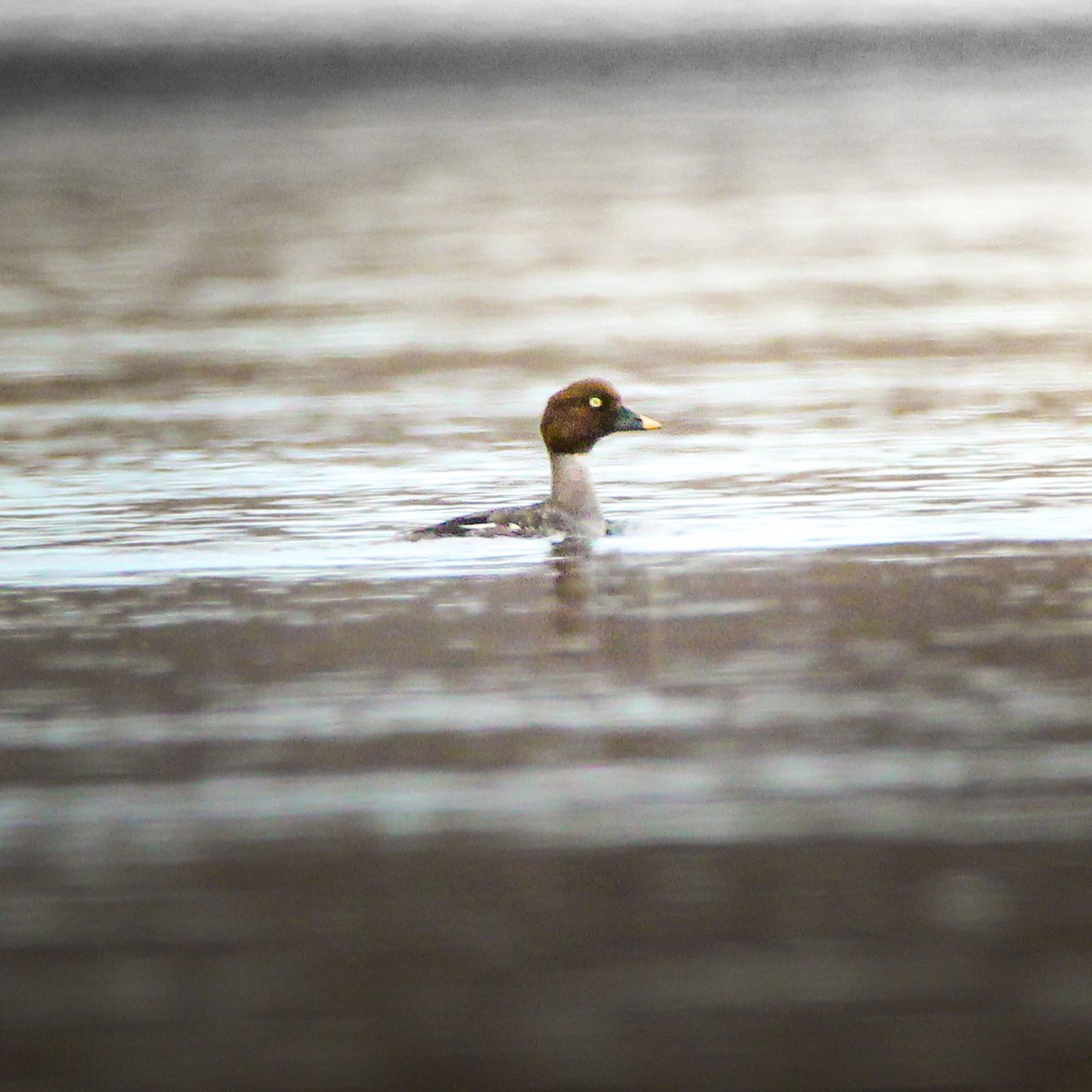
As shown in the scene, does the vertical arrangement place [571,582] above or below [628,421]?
below

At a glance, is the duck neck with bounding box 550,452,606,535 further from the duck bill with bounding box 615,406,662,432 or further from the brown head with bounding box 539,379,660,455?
the duck bill with bounding box 615,406,662,432

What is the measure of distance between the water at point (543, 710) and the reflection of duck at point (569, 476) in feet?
0.75

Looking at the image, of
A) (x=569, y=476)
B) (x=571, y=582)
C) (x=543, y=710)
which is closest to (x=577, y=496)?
(x=569, y=476)

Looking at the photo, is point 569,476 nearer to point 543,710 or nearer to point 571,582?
point 571,582

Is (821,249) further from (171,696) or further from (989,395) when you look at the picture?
(171,696)

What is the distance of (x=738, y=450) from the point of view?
17047 millimetres

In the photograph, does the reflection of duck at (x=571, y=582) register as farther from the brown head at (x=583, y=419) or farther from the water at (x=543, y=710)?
the brown head at (x=583, y=419)

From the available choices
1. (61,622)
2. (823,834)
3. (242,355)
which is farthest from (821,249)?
(823,834)

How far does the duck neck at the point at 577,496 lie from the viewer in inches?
544

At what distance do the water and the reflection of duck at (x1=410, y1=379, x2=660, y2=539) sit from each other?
0.75 ft

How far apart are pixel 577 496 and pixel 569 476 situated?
0.15 metres

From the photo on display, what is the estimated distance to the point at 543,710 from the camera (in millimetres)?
9375

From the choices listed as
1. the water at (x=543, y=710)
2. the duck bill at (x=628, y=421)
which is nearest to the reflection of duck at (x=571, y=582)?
the water at (x=543, y=710)

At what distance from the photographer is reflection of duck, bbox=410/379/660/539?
13547mm
